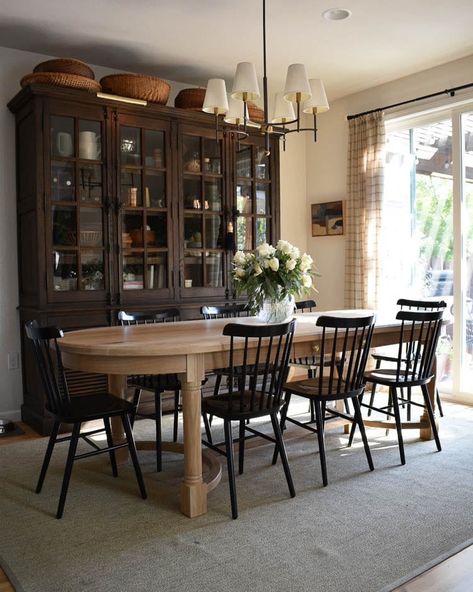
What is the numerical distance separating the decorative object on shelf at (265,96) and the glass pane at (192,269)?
1417mm

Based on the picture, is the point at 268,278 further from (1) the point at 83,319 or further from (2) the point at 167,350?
(1) the point at 83,319

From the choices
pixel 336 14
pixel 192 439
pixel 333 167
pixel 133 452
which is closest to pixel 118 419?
pixel 133 452

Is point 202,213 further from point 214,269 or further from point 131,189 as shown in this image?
point 131,189

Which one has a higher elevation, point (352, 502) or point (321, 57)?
point (321, 57)

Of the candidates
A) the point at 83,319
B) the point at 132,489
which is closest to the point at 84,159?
the point at 83,319

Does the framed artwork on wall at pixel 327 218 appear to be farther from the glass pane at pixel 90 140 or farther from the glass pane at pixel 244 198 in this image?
the glass pane at pixel 90 140

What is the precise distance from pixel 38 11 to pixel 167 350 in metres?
2.50

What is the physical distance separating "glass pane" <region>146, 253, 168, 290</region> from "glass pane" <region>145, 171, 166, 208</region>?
1.30 feet

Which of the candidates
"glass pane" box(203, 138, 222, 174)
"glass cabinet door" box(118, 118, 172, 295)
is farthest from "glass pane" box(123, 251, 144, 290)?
"glass pane" box(203, 138, 222, 174)

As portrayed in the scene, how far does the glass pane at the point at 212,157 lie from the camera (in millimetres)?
4672

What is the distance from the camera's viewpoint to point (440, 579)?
2029 millimetres

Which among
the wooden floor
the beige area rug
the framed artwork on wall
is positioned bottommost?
the wooden floor

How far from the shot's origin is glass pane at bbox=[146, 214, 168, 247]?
439 cm

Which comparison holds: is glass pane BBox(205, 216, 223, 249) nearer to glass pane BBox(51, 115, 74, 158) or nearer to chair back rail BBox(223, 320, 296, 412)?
glass pane BBox(51, 115, 74, 158)
